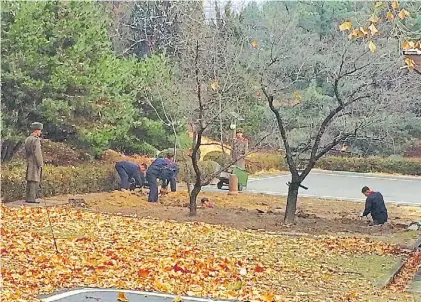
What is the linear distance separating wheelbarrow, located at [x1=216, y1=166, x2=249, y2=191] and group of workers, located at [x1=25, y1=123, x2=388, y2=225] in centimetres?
111

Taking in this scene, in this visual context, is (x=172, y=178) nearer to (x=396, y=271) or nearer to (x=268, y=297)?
(x=396, y=271)

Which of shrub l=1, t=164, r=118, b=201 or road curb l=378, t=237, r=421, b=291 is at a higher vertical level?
shrub l=1, t=164, r=118, b=201

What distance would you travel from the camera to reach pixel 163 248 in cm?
1025

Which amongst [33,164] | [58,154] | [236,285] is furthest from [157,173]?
[236,285]

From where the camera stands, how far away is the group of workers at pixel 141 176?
14.5 meters

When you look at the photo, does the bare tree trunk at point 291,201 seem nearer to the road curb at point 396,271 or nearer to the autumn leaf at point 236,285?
the road curb at point 396,271

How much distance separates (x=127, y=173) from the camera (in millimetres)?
19266

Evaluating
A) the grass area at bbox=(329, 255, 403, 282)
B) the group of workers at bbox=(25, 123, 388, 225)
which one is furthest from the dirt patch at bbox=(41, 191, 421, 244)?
the grass area at bbox=(329, 255, 403, 282)

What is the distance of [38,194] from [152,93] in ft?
26.5

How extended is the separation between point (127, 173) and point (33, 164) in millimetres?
4954

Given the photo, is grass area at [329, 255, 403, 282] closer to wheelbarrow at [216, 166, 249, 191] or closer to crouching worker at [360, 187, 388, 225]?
crouching worker at [360, 187, 388, 225]

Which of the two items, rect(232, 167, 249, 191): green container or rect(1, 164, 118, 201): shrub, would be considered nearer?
rect(1, 164, 118, 201): shrub

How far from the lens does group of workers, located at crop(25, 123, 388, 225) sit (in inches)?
571

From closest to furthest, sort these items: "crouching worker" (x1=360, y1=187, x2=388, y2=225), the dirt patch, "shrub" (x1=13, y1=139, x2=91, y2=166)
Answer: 1. the dirt patch
2. "crouching worker" (x1=360, y1=187, x2=388, y2=225)
3. "shrub" (x1=13, y1=139, x2=91, y2=166)
